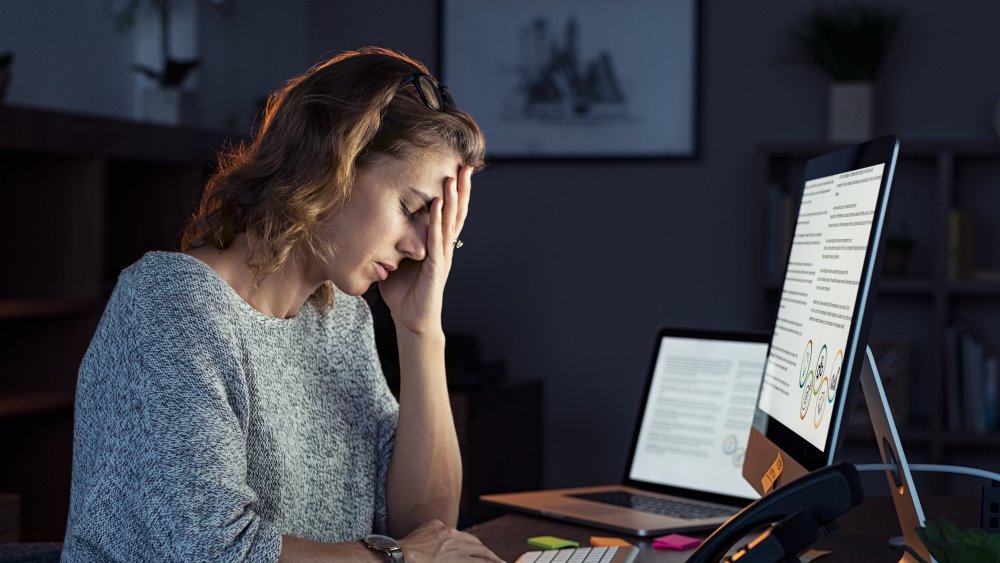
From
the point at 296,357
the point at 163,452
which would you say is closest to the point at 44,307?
the point at 296,357

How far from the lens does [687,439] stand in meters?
1.79

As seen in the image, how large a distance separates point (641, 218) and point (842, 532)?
261cm

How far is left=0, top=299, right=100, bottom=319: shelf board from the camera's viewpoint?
8.98ft

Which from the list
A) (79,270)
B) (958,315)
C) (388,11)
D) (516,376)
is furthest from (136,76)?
(958,315)

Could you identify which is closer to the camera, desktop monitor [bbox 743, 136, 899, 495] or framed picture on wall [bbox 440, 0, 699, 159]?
desktop monitor [bbox 743, 136, 899, 495]

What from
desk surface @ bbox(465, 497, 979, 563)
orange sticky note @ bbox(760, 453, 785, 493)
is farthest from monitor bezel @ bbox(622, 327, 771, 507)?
orange sticky note @ bbox(760, 453, 785, 493)

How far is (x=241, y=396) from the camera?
128 centimetres

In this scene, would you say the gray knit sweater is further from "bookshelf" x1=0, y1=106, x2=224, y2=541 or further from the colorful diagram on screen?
"bookshelf" x1=0, y1=106, x2=224, y2=541

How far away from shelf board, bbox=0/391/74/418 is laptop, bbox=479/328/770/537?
1.56 m

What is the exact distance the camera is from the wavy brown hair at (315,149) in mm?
1385

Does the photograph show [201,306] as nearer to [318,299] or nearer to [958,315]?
[318,299]

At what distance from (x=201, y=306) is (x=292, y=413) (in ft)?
0.82

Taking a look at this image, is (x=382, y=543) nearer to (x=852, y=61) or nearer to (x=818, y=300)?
(x=818, y=300)

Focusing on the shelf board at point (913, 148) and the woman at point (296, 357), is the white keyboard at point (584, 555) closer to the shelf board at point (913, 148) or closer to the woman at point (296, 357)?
the woman at point (296, 357)
